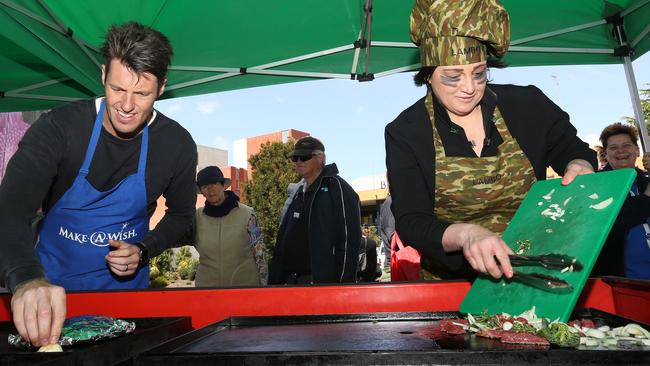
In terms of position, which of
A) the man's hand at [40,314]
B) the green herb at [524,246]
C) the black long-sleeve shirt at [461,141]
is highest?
the black long-sleeve shirt at [461,141]

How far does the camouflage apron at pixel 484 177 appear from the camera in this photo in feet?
5.19

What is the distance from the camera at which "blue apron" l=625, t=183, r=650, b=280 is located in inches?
111

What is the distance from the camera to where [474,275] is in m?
1.56

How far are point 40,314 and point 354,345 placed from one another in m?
0.63

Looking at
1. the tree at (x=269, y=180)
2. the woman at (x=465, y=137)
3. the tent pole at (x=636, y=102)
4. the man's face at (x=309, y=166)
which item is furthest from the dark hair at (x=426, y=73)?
the tree at (x=269, y=180)

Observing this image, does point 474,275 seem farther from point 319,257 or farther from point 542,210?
point 319,257

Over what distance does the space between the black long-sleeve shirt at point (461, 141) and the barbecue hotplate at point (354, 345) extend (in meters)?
0.38

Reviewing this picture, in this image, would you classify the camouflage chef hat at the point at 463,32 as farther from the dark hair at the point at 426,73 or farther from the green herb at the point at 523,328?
the green herb at the point at 523,328

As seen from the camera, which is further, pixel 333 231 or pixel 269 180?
pixel 269 180

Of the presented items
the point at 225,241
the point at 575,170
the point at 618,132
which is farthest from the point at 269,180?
the point at 575,170

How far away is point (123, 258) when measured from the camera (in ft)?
5.62

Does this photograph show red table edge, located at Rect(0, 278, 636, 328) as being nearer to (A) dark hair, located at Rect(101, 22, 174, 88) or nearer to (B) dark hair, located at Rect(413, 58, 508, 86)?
(B) dark hair, located at Rect(413, 58, 508, 86)

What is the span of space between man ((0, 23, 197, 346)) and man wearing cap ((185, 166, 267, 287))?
2.44 meters

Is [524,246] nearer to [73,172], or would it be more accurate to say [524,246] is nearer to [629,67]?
→ [73,172]
